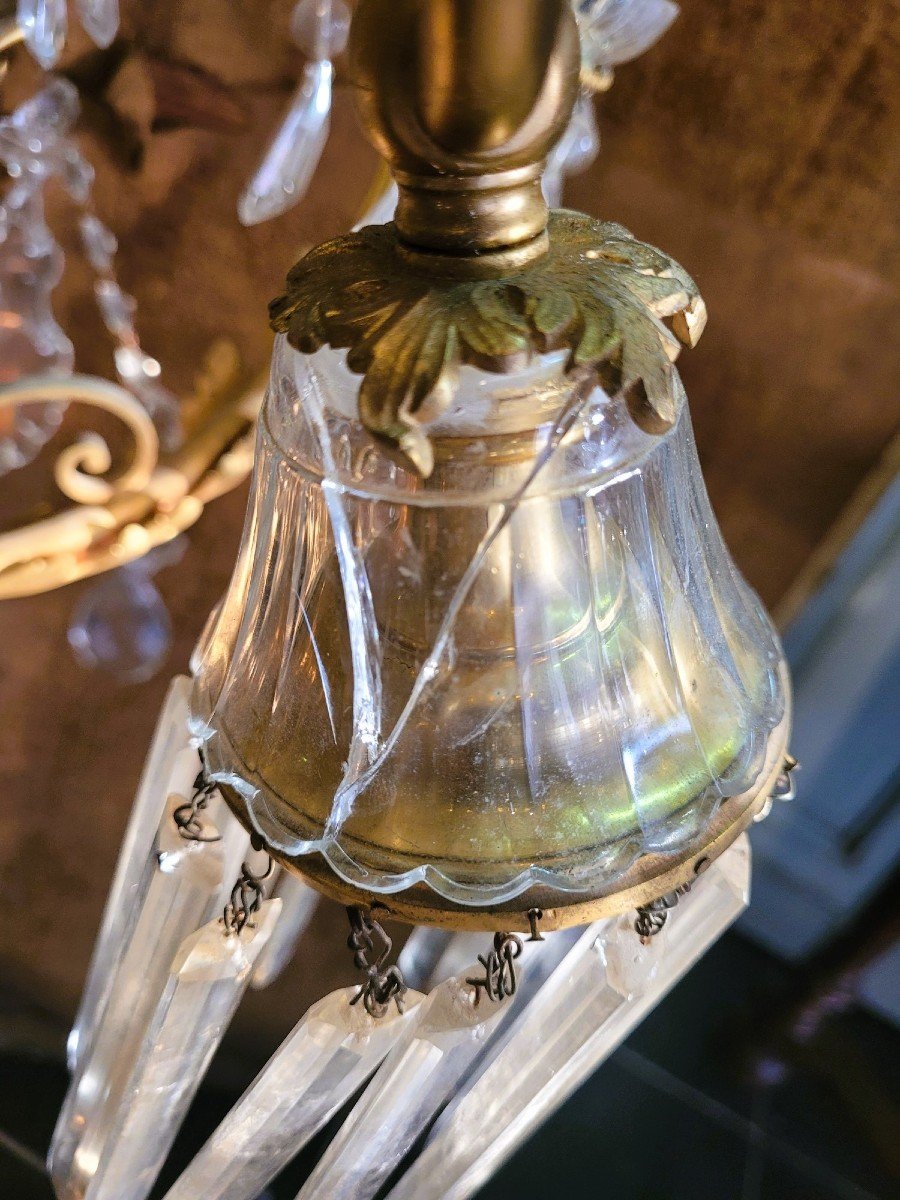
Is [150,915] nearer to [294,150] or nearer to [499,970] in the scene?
[499,970]

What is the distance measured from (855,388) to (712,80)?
192 millimetres

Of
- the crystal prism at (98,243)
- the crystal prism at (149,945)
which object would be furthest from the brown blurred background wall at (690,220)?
the crystal prism at (149,945)

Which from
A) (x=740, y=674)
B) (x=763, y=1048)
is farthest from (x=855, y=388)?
(x=763, y=1048)

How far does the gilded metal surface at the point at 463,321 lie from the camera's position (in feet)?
0.73

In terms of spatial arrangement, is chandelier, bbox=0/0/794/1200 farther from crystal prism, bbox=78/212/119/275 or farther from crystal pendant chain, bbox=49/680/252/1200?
crystal prism, bbox=78/212/119/275

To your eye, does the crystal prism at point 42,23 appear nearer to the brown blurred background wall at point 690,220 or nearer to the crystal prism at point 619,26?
the brown blurred background wall at point 690,220

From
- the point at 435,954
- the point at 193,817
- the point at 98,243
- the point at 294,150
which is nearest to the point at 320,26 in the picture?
the point at 294,150

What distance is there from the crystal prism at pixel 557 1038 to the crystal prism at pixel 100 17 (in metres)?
0.43

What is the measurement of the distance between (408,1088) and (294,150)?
433 millimetres

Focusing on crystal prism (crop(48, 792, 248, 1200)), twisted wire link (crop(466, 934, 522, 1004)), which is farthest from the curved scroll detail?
twisted wire link (crop(466, 934, 522, 1004))

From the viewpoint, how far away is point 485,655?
0.29 m

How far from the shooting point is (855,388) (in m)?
0.59

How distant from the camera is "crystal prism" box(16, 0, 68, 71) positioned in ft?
1.32

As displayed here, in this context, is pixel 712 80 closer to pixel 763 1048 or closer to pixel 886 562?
pixel 886 562
